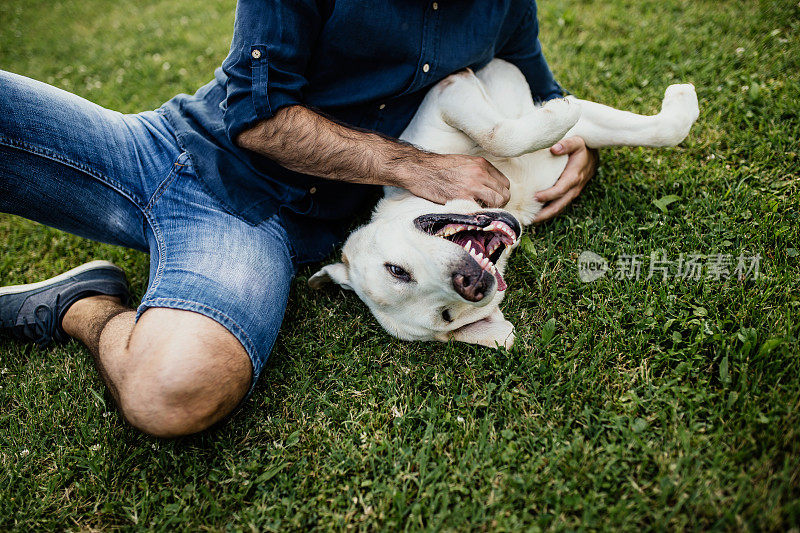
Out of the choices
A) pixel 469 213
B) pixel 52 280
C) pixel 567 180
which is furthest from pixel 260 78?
pixel 52 280

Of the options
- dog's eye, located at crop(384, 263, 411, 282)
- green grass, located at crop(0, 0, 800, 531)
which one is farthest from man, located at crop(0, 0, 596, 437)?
dog's eye, located at crop(384, 263, 411, 282)

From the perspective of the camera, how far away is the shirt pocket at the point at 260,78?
2551 millimetres

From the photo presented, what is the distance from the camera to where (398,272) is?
9.00 ft

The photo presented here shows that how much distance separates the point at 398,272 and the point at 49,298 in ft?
7.49

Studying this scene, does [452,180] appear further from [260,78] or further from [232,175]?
[232,175]

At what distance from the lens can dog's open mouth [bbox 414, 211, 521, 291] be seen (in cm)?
269

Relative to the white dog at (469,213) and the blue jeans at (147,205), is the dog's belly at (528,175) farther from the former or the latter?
the blue jeans at (147,205)

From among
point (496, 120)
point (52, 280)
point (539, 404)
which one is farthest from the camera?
point (52, 280)

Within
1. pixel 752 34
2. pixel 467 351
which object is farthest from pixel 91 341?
pixel 752 34

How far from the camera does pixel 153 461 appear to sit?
2557 mm

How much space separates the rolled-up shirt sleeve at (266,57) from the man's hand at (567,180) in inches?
63.7

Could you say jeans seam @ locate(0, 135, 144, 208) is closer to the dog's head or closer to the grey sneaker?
the grey sneaker

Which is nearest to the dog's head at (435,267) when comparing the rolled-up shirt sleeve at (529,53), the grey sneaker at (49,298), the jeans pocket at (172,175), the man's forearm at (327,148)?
the man's forearm at (327,148)

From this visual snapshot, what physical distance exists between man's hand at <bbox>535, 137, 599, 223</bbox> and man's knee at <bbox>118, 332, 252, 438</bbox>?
211 cm
